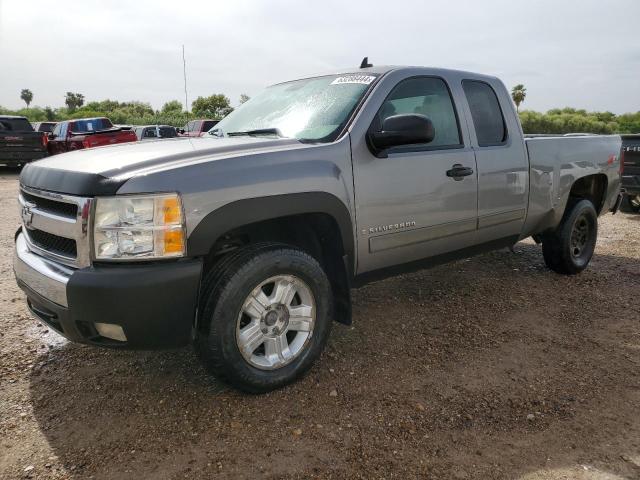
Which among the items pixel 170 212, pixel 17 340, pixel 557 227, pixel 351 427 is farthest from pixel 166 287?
pixel 557 227

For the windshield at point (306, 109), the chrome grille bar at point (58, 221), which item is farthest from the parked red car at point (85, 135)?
the chrome grille bar at point (58, 221)

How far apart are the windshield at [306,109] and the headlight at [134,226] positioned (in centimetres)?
106

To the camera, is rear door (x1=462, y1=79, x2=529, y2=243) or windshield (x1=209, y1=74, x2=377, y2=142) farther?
rear door (x1=462, y1=79, x2=529, y2=243)

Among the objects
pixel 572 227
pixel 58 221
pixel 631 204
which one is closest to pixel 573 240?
pixel 572 227

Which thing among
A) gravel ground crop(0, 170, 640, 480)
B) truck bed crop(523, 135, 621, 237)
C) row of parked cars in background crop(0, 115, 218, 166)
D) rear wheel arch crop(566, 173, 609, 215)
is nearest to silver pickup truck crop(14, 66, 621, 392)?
truck bed crop(523, 135, 621, 237)

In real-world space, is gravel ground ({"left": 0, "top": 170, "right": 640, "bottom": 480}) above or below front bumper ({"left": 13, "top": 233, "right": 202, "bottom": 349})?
below

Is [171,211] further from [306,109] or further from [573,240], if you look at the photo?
[573,240]

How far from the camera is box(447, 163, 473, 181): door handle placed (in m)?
3.49

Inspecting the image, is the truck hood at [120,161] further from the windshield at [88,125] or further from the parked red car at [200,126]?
the windshield at [88,125]

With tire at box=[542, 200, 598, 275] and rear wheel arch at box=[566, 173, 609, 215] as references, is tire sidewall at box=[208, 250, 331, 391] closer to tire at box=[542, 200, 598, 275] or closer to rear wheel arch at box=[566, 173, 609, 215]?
tire at box=[542, 200, 598, 275]

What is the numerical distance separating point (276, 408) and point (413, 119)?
177 centimetres

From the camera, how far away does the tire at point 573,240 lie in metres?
4.84

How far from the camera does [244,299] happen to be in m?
2.58

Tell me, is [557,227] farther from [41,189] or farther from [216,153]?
[41,189]
